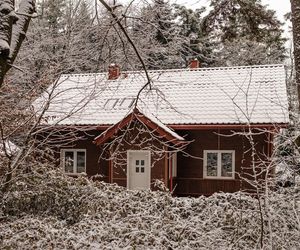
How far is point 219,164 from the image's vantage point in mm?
16844

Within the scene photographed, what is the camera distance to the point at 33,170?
9844mm

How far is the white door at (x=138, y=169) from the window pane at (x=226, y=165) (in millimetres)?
3070

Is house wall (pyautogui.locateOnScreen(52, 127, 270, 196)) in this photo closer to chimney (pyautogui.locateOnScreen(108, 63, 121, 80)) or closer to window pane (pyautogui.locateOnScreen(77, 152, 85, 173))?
window pane (pyautogui.locateOnScreen(77, 152, 85, 173))

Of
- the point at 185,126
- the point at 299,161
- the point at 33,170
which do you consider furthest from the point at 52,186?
the point at 185,126

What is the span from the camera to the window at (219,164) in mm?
16750

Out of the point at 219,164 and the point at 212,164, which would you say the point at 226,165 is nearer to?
the point at 219,164

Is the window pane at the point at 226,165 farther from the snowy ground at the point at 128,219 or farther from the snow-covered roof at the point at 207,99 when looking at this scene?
the snowy ground at the point at 128,219

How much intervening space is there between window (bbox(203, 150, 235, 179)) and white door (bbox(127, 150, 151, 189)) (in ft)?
8.07

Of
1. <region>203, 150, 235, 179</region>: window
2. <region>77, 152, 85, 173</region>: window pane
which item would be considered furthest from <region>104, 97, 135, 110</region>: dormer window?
<region>203, 150, 235, 179</region>: window

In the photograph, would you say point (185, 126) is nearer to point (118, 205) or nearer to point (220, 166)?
point (220, 166)

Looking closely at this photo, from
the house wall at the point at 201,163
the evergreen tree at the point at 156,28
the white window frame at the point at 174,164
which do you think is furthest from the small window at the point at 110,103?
the evergreen tree at the point at 156,28

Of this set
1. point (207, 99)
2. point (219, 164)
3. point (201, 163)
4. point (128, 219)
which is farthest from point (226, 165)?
A: point (128, 219)

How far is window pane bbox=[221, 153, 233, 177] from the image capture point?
16.8m

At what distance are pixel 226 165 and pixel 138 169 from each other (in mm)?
3550
